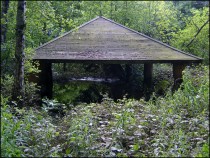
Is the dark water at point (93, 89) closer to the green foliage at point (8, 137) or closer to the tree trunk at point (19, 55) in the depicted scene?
the tree trunk at point (19, 55)

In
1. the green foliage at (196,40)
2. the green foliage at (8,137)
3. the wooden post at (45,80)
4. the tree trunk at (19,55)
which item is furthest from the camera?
the green foliage at (196,40)

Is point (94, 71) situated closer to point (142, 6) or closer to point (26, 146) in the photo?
point (142, 6)

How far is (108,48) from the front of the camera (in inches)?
431

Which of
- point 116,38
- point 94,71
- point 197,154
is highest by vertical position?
point 116,38

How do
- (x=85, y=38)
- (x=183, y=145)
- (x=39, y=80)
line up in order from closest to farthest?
1. (x=183, y=145)
2. (x=39, y=80)
3. (x=85, y=38)

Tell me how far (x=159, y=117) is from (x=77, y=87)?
664 centimetres

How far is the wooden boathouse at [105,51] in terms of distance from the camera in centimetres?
1020

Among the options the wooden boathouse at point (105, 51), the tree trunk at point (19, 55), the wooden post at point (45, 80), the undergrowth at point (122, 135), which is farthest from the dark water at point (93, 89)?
the undergrowth at point (122, 135)

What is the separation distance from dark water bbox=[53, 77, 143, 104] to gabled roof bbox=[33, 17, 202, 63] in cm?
120

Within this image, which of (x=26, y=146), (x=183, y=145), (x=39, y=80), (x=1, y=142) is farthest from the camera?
(x=39, y=80)

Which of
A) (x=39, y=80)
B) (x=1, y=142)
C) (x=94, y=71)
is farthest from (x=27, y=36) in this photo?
(x=1, y=142)

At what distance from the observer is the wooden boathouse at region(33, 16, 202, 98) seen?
33.5 feet

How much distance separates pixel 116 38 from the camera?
38.5 ft

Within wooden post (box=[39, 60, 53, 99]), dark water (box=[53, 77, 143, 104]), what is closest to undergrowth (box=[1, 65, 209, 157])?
dark water (box=[53, 77, 143, 104])
